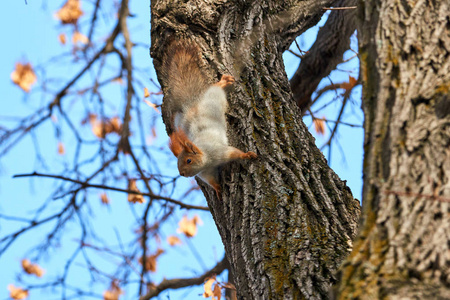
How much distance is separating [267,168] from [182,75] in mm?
876

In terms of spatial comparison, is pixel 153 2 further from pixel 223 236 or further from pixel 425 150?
pixel 425 150

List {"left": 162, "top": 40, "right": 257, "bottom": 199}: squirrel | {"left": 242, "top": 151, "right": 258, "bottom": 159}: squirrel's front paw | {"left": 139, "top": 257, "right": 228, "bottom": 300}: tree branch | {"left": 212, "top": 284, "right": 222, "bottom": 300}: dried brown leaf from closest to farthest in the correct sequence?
{"left": 242, "top": 151, "right": 258, "bottom": 159}: squirrel's front paw < {"left": 162, "top": 40, "right": 257, "bottom": 199}: squirrel < {"left": 212, "top": 284, "right": 222, "bottom": 300}: dried brown leaf < {"left": 139, "top": 257, "right": 228, "bottom": 300}: tree branch

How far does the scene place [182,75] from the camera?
2.65 metres

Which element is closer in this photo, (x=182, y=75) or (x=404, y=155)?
(x=404, y=155)

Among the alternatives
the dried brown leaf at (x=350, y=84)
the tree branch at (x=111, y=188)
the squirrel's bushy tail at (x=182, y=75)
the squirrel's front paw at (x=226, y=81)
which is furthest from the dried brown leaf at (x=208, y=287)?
the dried brown leaf at (x=350, y=84)

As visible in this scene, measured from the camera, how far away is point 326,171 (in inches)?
84.4

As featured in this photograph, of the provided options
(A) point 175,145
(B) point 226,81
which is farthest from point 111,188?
(B) point 226,81

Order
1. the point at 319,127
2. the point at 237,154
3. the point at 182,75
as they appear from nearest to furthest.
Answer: the point at 237,154 → the point at 182,75 → the point at 319,127

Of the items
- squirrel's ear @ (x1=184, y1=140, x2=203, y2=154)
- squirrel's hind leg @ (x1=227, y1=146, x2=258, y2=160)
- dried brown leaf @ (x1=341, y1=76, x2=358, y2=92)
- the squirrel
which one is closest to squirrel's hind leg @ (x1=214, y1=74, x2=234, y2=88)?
the squirrel

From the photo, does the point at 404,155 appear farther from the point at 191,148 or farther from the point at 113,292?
the point at 113,292

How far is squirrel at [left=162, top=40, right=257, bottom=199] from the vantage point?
243 centimetres

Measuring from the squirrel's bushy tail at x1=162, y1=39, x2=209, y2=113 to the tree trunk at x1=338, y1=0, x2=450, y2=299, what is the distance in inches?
48.2

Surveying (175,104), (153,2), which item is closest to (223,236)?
(175,104)

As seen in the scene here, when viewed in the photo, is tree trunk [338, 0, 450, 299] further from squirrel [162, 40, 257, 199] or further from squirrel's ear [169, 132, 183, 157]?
squirrel's ear [169, 132, 183, 157]
